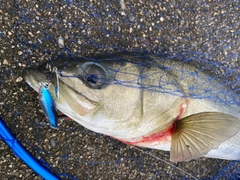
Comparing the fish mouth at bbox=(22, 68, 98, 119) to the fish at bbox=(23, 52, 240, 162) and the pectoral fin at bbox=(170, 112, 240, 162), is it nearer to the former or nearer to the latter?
the fish at bbox=(23, 52, 240, 162)

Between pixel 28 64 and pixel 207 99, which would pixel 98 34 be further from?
pixel 207 99

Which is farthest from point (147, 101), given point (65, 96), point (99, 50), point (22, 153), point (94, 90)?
point (22, 153)

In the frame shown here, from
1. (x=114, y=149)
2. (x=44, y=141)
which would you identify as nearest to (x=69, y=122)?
(x=44, y=141)

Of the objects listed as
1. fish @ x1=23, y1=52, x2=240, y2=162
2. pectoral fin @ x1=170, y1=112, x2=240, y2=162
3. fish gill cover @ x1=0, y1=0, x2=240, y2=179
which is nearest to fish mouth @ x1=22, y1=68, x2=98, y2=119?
fish @ x1=23, y1=52, x2=240, y2=162

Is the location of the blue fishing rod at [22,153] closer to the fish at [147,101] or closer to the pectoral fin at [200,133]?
the fish at [147,101]

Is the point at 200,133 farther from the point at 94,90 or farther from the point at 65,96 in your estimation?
the point at 65,96

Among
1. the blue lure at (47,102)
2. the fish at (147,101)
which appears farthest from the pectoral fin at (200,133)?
the blue lure at (47,102)
